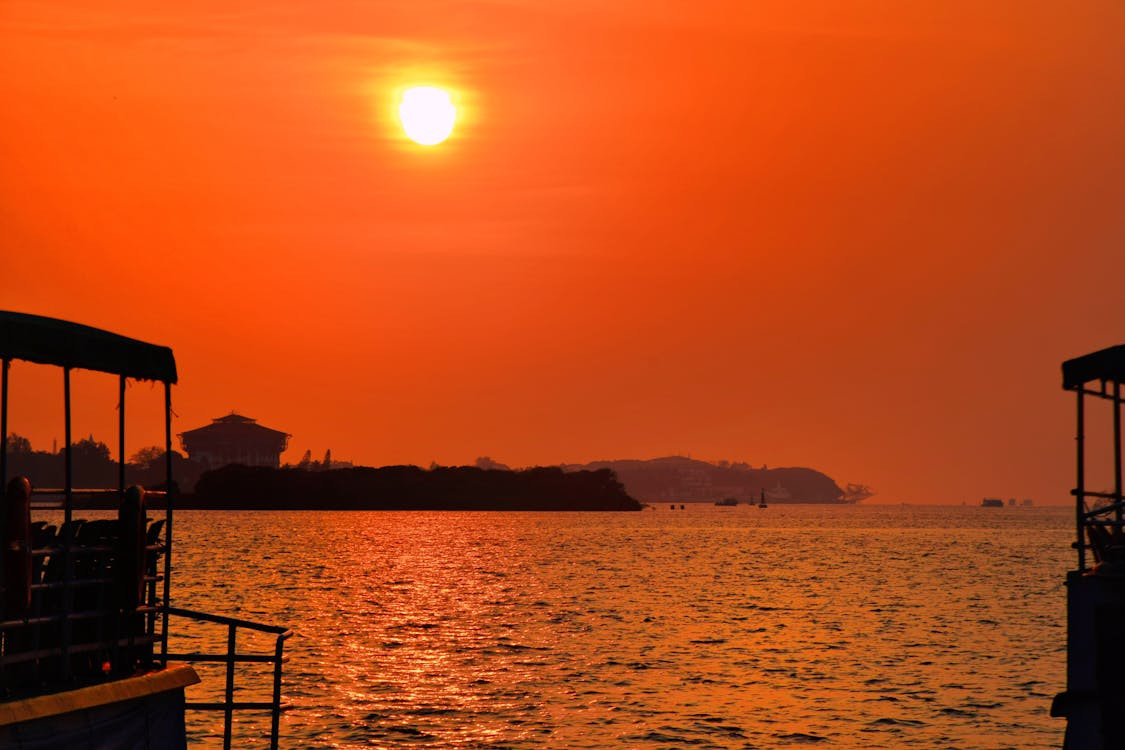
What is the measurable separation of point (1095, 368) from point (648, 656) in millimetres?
37815

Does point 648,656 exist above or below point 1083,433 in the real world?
below

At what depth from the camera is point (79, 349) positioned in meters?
17.1

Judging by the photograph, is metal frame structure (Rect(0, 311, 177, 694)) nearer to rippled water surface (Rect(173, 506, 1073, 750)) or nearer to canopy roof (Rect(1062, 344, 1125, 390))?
canopy roof (Rect(1062, 344, 1125, 390))

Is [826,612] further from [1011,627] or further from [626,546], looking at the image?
[626,546]

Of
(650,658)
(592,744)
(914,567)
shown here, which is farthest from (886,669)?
(914,567)

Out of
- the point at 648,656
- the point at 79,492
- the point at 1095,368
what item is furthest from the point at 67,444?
the point at 648,656

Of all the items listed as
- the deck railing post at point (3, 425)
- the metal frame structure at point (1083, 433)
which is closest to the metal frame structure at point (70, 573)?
the deck railing post at point (3, 425)

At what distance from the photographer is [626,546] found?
195 meters

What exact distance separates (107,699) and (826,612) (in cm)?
7336

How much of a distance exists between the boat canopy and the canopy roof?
15933mm

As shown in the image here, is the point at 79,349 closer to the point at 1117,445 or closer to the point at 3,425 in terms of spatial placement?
the point at 3,425

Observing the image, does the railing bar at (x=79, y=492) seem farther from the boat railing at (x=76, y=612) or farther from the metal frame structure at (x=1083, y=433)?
the metal frame structure at (x=1083, y=433)

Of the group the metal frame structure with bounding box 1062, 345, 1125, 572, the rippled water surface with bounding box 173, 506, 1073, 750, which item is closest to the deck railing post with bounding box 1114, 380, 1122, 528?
the metal frame structure with bounding box 1062, 345, 1125, 572

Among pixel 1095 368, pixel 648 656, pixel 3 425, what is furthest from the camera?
pixel 648 656
